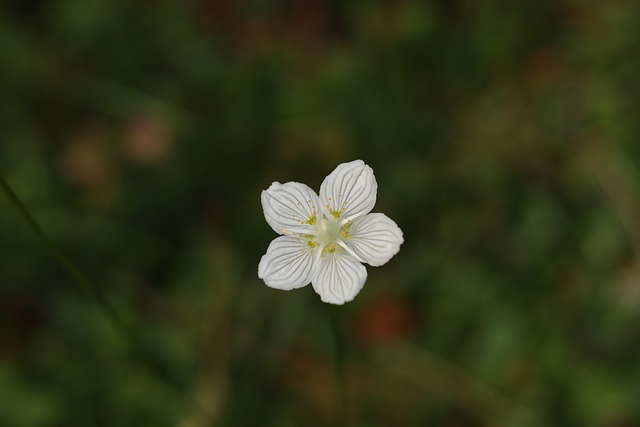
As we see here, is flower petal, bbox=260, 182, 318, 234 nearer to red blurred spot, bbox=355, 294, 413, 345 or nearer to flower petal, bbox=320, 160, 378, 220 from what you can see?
flower petal, bbox=320, 160, 378, 220

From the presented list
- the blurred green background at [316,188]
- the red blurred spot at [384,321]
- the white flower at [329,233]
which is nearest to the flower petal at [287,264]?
the white flower at [329,233]

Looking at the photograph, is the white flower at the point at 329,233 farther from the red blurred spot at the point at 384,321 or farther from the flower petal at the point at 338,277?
the red blurred spot at the point at 384,321

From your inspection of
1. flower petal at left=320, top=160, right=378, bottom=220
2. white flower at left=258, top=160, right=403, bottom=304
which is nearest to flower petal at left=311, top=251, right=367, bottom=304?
white flower at left=258, top=160, right=403, bottom=304

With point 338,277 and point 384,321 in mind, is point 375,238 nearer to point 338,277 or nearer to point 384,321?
point 338,277

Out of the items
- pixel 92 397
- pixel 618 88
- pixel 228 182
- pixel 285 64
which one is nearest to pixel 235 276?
pixel 228 182

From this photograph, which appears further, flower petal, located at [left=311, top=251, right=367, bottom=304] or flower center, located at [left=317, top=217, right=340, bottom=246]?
flower center, located at [left=317, top=217, right=340, bottom=246]
